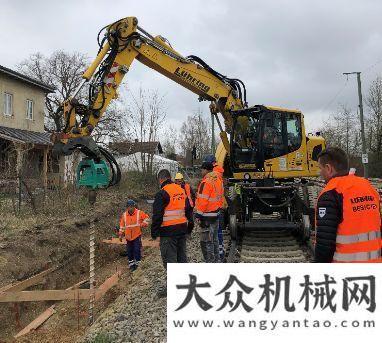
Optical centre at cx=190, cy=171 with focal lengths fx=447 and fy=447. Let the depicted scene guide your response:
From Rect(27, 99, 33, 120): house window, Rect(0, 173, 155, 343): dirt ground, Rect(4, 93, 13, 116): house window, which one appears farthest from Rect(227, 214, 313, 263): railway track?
Rect(27, 99, 33, 120): house window

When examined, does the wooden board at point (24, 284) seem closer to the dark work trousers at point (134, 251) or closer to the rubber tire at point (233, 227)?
the dark work trousers at point (134, 251)

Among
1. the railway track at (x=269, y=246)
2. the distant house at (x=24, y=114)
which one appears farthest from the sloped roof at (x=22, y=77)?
the railway track at (x=269, y=246)

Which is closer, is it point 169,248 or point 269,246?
point 169,248

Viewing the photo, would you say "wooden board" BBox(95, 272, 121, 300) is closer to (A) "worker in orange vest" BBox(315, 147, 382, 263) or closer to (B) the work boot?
(B) the work boot

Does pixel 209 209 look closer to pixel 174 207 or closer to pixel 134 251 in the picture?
pixel 174 207

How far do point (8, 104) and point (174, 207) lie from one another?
2192 centimetres

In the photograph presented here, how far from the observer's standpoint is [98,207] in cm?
1728

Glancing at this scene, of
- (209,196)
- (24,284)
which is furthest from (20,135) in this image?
(209,196)

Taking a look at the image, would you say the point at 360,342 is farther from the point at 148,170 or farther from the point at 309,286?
the point at 148,170

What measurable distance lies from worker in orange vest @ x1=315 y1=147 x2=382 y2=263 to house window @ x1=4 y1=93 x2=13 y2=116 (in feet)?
81.8

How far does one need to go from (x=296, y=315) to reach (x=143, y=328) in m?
3.99

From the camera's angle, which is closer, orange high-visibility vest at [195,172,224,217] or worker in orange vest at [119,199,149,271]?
orange high-visibility vest at [195,172,224,217]

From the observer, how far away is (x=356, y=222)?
3178 millimetres

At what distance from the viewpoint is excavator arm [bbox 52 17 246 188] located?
7695 mm
